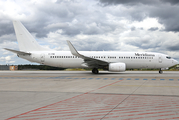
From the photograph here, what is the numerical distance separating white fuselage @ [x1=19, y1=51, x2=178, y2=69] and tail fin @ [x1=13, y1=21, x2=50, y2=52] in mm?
1301

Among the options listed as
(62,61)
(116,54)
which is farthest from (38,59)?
(116,54)

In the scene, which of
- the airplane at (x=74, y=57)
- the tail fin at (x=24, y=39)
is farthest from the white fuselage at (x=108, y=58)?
the tail fin at (x=24, y=39)

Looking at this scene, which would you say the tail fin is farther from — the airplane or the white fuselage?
the white fuselage

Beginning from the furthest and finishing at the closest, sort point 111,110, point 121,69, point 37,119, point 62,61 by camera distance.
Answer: point 62,61 → point 121,69 → point 111,110 → point 37,119

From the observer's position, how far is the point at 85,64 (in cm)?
2670

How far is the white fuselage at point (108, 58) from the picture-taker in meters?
27.8

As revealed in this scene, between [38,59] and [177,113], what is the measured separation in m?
25.2

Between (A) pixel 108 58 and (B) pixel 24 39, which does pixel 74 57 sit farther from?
(B) pixel 24 39

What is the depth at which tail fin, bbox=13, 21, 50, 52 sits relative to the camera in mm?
28281

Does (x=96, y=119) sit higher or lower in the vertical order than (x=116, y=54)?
lower

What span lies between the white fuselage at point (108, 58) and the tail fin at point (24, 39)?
1301 millimetres

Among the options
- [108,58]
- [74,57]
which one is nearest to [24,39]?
[74,57]

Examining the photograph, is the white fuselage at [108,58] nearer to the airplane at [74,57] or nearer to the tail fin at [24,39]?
the airplane at [74,57]

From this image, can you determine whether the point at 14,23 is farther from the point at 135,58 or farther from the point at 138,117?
the point at 138,117
